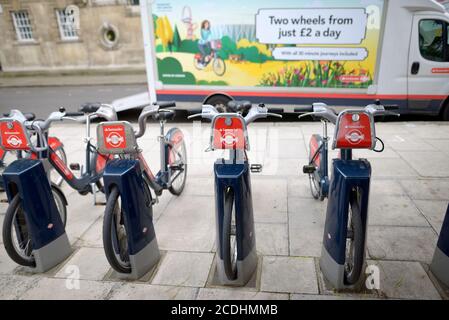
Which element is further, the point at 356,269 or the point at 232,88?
the point at 232,88

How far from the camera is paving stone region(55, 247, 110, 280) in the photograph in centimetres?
296

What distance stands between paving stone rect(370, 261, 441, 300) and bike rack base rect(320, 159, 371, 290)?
277mm

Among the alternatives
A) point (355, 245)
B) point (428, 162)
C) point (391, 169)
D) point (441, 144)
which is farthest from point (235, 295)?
point (441, 144)

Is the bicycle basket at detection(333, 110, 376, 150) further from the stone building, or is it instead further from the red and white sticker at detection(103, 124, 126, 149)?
the stone building

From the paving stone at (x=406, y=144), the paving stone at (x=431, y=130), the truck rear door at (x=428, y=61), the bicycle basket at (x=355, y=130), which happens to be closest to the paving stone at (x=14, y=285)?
the bicycle basket at (x=355, y=130)

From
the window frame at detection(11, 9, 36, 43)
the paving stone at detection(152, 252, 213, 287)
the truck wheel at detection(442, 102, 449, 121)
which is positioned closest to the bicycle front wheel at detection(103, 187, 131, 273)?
the paving stone at detection(152, 252, 213, 287)

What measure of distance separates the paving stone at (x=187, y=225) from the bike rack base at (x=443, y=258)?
2.03 metres

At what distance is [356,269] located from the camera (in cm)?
255

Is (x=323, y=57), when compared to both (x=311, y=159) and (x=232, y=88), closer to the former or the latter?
(x=232, y=88)

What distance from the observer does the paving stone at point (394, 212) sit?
3.58m
